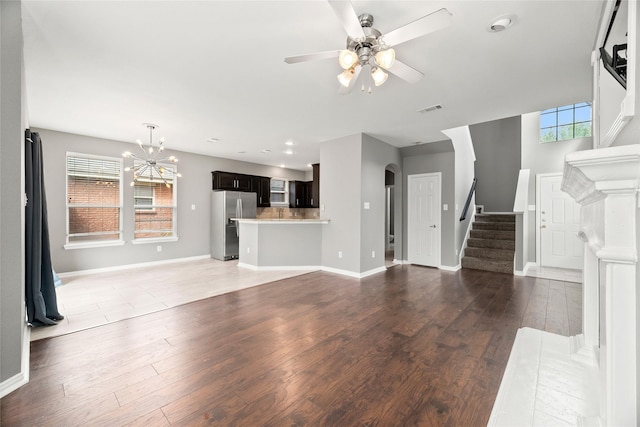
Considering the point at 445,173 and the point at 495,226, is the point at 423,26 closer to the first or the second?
the point at 445,173

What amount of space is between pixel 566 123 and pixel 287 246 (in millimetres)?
6188

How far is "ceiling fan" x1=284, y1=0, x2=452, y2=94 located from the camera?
1.59 meters

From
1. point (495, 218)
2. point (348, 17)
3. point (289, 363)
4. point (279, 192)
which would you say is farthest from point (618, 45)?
point (279, 192)

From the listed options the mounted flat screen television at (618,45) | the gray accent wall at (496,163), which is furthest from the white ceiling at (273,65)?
the gray accent wall at (496,163)

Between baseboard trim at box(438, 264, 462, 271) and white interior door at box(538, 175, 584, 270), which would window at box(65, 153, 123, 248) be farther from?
white interior door at box(538, 175, 584, 270)

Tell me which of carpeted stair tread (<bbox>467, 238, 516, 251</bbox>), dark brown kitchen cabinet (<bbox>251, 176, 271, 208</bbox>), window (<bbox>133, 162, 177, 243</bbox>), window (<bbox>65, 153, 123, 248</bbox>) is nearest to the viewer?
window (<bbox>65, 153, 123, 248</bbox>)

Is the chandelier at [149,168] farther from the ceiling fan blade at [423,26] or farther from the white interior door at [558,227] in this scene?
the white interior door at [558,227]

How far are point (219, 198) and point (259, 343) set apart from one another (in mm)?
4943

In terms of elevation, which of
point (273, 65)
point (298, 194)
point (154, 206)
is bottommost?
point (154, 206)

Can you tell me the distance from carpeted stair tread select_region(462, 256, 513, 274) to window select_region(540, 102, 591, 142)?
2.82m

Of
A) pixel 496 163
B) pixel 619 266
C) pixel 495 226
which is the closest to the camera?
pixel 619 266

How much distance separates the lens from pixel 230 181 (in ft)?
23.8

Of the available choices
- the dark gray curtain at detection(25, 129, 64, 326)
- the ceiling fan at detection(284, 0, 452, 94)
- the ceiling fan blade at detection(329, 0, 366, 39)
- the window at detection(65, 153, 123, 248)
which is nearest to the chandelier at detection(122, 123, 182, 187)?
the window at detection(65, 153, 123, 248)

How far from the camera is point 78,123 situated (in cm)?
446
